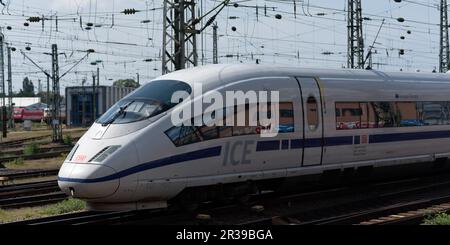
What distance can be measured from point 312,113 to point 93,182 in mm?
4935

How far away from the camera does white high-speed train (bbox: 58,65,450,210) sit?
33.0 ft

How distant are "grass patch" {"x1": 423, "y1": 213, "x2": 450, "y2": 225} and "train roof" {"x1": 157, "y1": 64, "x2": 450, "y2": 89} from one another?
12.4 feet

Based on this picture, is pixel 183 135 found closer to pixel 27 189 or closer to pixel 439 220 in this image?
pixel 439 220

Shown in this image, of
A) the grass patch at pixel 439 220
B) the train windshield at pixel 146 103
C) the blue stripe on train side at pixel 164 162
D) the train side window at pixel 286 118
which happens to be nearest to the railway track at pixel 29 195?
the train windshield at pixel 146 103

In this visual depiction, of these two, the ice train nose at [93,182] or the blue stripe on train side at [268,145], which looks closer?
the ice train nose at [93,182]

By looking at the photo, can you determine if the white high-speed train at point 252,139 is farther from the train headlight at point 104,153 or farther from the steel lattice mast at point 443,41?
the steel lattice mast at point 443,41

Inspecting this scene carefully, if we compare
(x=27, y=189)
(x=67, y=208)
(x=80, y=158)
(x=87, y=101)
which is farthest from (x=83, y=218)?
(x=87, y=101)

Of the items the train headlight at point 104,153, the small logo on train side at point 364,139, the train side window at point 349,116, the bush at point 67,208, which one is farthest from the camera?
the small logo on train side at point 364,139

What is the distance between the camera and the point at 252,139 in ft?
37.9

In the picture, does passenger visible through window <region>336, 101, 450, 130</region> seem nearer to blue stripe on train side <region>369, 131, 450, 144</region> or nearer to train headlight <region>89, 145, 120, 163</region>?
blue stripe on train side <region>369, 131, 450, 144</region>

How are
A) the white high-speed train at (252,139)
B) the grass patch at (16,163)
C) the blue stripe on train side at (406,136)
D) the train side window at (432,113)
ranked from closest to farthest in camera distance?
the white high-speed train at (252,139), the blue stripe on train side at (406,136), the train side window at (432,113), the grass patch at (16,163)

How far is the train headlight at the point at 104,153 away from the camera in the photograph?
32.5 ft

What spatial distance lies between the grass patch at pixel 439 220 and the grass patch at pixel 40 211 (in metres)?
6.59
